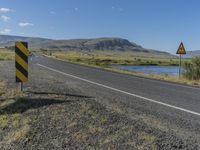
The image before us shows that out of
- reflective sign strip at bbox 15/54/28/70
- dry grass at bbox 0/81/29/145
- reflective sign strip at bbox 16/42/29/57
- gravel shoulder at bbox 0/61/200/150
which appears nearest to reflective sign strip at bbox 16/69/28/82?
reflective sign strip at bbox 15/54/28/70

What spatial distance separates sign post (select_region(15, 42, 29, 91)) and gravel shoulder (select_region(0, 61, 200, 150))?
5.44ft

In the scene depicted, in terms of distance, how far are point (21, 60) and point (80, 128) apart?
4.72m

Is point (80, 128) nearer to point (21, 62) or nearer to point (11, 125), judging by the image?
point (11, 125)

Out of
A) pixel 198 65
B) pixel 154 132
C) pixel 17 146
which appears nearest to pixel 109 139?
pixel 154 132

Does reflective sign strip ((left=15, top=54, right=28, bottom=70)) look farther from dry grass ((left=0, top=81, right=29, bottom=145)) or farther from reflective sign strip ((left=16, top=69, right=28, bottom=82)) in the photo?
dry grass ((left=0, top=81, right=29, bottom=145))

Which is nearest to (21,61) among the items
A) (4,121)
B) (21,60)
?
(21,60)

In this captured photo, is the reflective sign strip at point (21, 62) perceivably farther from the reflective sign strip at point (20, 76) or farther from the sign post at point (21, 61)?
the reflective sign strip at point (20, 76)

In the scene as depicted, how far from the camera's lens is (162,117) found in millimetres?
6477

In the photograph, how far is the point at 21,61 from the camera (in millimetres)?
9492

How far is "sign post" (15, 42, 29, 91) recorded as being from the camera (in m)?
9.39

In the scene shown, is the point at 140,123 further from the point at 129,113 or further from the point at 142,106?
the point at 142,106

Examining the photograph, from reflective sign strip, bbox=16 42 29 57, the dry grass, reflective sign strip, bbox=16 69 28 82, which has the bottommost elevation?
the dry grass

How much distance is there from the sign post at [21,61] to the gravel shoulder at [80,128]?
1.66m

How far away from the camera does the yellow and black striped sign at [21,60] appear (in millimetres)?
9391
